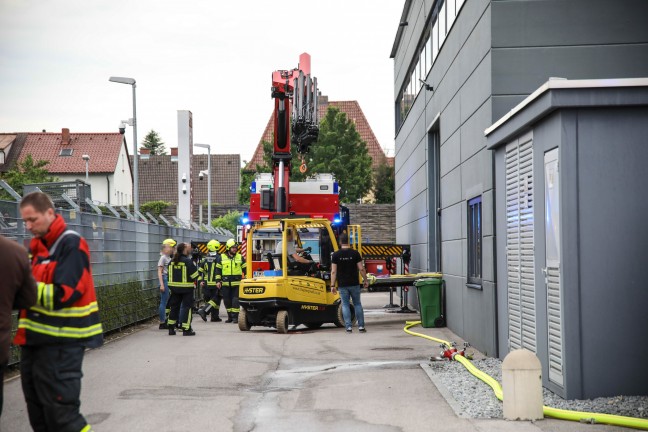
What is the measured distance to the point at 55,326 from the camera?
Result: 651 centimetres

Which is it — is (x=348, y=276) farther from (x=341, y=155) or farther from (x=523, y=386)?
(x=341, y=155)

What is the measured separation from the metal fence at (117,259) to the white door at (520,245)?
6301mm

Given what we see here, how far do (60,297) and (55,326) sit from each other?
0.64ft

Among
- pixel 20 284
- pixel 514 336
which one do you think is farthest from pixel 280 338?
pixel 20 284

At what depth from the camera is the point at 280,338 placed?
18.3 metres

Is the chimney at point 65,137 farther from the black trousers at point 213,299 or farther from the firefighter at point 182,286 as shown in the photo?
the firefighter at point 182,286

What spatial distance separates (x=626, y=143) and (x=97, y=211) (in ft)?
37.4

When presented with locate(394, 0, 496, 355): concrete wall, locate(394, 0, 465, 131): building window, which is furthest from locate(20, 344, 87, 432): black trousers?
locate(394, 0, 465, 131): building window

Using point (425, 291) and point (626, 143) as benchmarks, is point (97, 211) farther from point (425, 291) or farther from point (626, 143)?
point (626, 143)

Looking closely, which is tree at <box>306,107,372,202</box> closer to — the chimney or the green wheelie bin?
the chimney

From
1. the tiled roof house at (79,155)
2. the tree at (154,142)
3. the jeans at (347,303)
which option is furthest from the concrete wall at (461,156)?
the tree at (154,142)

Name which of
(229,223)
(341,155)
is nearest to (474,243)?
(341,155)

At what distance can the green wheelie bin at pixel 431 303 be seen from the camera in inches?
795

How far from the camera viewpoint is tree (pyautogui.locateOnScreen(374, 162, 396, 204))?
2771 inches
